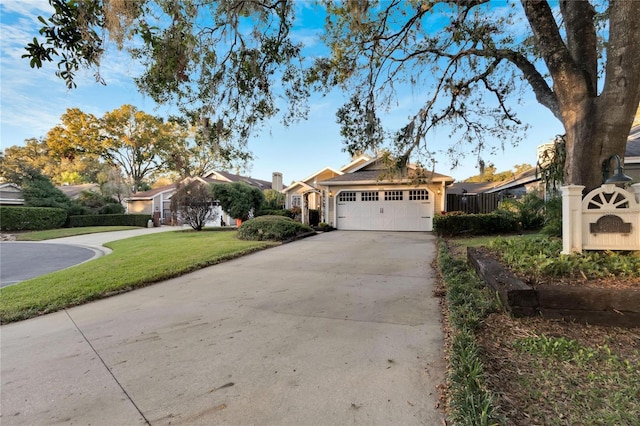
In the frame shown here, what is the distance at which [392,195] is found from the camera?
15.2 meters

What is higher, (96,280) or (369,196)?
(369,196)

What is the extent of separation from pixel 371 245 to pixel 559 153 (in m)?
5.51

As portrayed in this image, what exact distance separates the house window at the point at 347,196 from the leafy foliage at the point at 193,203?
7.58 meters

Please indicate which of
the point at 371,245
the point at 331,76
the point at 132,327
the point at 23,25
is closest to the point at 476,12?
the point at 331,76

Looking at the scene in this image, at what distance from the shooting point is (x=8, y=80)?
6098mm

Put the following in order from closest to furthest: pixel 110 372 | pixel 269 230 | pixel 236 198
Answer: pixel 110 372 → pixel 269 230 → pixel 236 198

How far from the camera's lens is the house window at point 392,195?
15094 mm

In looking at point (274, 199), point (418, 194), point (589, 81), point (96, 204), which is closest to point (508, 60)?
point (589, 81)

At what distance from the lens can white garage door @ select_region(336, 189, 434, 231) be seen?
1478cm

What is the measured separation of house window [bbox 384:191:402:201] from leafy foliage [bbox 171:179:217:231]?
9.95m

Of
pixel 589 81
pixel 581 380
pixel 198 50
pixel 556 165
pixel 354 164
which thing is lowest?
pixel 581 380

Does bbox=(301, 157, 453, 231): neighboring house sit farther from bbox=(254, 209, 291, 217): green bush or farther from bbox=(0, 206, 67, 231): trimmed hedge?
bbox=(0, 206, 67, 231): trimmed hedge

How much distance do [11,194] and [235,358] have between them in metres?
31.7

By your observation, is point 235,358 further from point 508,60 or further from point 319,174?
point 319,174
